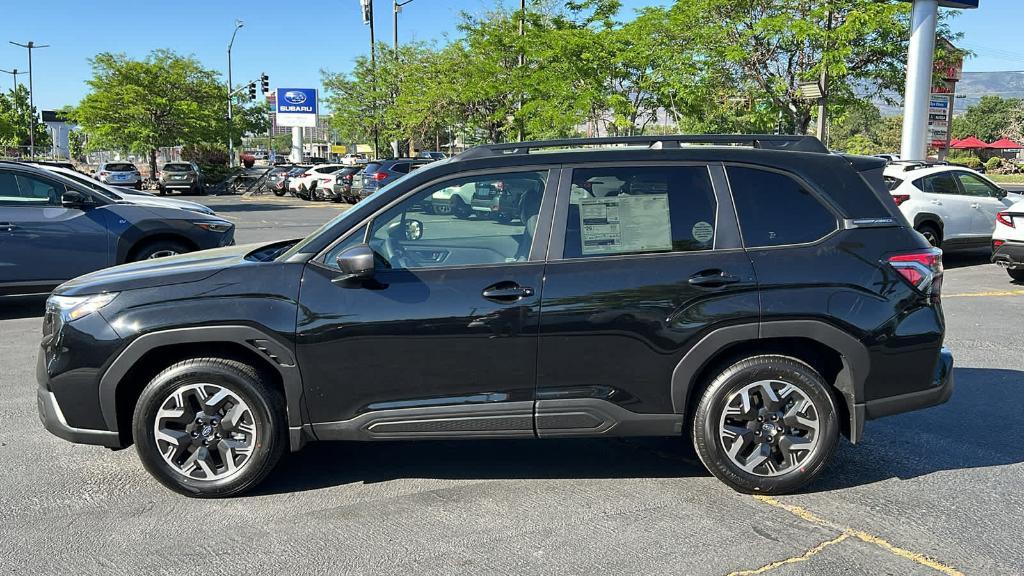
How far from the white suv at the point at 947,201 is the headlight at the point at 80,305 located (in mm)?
11465

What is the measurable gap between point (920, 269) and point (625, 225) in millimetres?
1519

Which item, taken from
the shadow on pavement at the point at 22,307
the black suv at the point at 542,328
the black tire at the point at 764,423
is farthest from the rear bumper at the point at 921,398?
the shadow on pavement at the point at 22,307

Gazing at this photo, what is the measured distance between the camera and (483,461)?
15.4ft

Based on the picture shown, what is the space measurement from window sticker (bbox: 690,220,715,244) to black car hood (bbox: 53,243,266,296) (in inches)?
91.4

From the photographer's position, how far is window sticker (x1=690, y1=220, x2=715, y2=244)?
4172 millimetres

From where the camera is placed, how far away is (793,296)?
4.08m

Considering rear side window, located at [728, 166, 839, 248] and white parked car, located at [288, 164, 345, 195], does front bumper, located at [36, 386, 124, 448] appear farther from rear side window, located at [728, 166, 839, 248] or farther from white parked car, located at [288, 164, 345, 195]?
white parked car, located at [288, 164, 345, 195]

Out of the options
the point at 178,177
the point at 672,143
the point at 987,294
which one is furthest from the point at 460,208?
the point at 178,177

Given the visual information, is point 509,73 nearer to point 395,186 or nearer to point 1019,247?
point 1019,247

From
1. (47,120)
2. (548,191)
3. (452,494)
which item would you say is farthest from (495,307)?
(47,120)

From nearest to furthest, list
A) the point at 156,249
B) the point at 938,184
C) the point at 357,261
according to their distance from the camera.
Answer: the point at 357,261, the point at 156,249, the point at 938,184

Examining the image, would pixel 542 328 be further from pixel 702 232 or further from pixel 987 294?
pixel 987 294

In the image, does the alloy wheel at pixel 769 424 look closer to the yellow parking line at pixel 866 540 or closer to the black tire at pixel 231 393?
the yellow parking line at pixel 866 540

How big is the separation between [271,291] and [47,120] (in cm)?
11225
